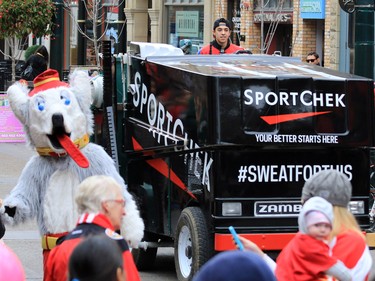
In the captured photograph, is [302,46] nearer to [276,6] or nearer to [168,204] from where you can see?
[276,6]

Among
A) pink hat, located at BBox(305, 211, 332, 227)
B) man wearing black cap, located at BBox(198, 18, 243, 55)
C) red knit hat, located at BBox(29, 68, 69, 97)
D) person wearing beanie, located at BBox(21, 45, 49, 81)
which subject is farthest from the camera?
person wearing beanie, located at BBox(21, 45, 49, 81)

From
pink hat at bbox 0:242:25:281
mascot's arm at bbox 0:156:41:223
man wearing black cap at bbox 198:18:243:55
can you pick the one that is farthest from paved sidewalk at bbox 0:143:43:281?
pink hat at bbox 0:242:25:281

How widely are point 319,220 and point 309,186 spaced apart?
50 cm

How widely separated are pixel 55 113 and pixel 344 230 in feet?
9.22

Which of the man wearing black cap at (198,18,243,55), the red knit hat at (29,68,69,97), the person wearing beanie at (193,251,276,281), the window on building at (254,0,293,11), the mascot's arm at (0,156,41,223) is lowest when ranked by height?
the mascot's arm at (0,156,41,223)

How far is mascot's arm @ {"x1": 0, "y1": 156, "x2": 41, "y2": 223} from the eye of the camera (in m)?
7.43

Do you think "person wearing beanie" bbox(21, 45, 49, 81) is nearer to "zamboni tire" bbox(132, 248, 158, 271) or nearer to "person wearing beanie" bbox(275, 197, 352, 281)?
"zamboni tire" bbox(132, 248, 158, 271)

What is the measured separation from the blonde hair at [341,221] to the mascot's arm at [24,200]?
263 cm

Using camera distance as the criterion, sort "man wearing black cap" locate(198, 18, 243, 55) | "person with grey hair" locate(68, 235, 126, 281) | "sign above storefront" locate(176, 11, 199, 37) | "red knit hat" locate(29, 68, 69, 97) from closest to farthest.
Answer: "person with grey hair" locate(68, 235, 126, 281) < "red knit hat" locate(29, 68, 69, 97) < "man wearing black cap" locate(198, 18, 243, 55) < "sign above storefront" locate(176, 11, 199, 37)

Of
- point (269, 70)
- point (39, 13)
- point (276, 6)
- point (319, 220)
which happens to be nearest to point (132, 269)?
point (319, 220)

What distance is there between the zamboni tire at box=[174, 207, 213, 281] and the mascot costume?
5.45 feet

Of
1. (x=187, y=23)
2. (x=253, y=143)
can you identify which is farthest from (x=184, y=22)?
(x=253, y=143)

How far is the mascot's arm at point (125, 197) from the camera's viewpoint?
7.19 meters

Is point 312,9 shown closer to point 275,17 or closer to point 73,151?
point 275,17
